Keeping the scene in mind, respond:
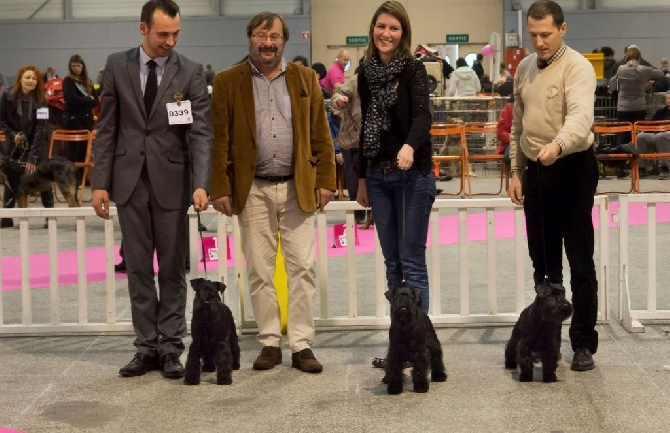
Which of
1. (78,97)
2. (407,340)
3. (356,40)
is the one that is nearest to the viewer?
(407,340)

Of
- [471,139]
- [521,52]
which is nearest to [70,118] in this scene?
[471,139]

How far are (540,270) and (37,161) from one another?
24.5ft

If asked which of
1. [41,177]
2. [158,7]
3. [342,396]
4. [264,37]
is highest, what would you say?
[158,7]

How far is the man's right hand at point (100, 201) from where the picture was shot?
5273mm

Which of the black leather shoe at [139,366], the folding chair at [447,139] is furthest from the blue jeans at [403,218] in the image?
the folding chair at [447,139]

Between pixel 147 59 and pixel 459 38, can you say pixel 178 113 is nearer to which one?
pixel 147 59

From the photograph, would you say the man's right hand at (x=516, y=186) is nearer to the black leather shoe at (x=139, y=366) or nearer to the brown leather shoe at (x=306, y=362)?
the brown leather shoe at (x=306, y=362)

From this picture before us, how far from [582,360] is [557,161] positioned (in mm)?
894

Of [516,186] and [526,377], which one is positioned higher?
[516,186]

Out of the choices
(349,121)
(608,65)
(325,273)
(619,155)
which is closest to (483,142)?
(619,155)

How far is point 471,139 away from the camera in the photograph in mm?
15109

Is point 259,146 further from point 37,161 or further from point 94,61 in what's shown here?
point 94,61

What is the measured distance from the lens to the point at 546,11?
16.4ft

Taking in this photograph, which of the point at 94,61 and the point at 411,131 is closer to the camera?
the point at 411,131
